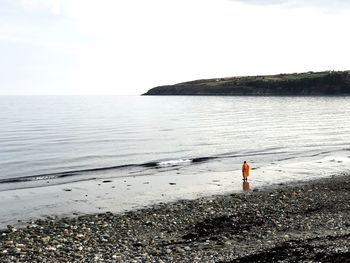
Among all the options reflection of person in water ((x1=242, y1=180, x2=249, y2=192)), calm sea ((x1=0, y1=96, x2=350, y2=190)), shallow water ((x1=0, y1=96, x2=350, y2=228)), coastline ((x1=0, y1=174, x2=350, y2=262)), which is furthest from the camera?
calm sea ((x1=0, y1=96, x2=350, y2=190))

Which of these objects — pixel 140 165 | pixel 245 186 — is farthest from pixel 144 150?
pixel 245 186

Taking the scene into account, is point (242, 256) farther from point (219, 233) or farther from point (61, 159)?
point (61, 159)

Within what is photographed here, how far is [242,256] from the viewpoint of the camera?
1473 centimetres

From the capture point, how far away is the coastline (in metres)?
14.9

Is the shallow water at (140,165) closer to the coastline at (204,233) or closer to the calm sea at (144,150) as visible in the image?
the calm sea at (144,150)

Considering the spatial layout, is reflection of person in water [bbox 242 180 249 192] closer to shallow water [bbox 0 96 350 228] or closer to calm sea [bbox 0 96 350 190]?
shallow water [bbox 0 96 350 228]

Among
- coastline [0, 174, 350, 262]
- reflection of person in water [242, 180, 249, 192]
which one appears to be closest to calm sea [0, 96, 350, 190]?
reflection of person in water [242, 180, 249, 192]

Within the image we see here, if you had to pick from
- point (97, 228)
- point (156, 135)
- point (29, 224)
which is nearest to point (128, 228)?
point (97, 228)

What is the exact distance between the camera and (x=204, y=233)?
720 inches

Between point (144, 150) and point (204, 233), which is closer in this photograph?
point (204, 233)

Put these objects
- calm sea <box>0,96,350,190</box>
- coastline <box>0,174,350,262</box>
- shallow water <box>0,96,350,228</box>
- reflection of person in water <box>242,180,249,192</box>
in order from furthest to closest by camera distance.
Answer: calm sea <box>0,96,350,190</box>
reflection of person in water <box>242,180,249,192</box>
shallow water <box>0,96,350,228</box>
coastline <box>0,174,350,262</box>

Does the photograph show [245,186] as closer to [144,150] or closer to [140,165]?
[140,165]

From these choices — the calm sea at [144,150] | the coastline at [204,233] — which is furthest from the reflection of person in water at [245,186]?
the calm sea at [144,150]

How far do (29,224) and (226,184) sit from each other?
14.8 meters
